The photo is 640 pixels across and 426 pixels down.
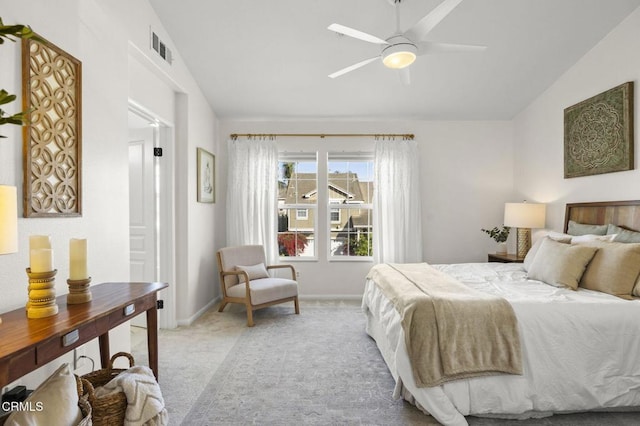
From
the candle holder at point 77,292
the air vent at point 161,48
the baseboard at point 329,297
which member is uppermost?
the air vent at point 161,48

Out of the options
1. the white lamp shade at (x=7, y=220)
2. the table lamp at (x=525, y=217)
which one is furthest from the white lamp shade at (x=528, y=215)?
the white lamp shade at (x=7, y=220)

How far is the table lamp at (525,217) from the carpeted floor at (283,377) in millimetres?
2226

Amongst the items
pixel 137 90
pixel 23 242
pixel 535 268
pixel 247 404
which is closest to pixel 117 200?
pixel 23 242

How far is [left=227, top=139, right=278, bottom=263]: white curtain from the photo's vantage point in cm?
489

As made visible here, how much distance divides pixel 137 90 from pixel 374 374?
3058 mm

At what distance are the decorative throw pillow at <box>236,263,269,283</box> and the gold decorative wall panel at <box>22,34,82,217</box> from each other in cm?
230

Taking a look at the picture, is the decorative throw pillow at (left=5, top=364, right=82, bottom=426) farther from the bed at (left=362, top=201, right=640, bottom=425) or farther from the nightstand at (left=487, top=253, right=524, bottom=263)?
the nightstand at (left=487, top=253, right=524, bottom=263)

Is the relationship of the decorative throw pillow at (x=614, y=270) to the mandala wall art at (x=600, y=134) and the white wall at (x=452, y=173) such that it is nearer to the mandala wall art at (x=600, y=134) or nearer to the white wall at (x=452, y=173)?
the mandala wall art at (x=600, y=134)

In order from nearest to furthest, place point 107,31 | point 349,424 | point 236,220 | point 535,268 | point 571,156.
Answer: point 349,424
point 107,31
point 535,268
point 571,156
point 236,220

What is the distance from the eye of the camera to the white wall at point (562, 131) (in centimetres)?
314

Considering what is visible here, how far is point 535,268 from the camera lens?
301 cm

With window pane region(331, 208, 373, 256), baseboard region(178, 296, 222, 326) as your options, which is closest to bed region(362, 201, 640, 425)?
baseboard region(178, 296, 222, 326)

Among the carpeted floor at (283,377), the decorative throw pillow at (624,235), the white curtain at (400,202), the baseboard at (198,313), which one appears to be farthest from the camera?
the white curtain at (400,202)

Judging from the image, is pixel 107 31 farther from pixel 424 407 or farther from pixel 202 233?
pixel 424 407
